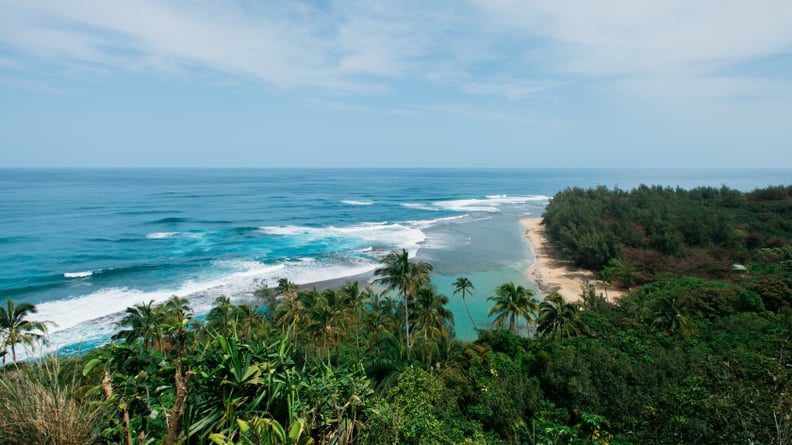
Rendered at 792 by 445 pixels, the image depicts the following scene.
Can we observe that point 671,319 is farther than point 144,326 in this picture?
Yes

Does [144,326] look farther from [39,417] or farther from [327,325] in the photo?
[39,417]

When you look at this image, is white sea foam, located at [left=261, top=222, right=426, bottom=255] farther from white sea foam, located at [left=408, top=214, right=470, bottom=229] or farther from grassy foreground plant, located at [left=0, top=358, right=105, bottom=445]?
grassy foreground plant, located at [left=0, top=358, right=105, bottom=445]

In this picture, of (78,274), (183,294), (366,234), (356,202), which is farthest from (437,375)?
(356,202)

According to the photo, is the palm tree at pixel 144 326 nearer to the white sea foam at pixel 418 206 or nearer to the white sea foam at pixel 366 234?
the white sea foam at pixel 366 234

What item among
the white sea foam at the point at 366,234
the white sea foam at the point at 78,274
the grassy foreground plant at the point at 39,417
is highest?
the grassy foreground plant at the point at 39,417

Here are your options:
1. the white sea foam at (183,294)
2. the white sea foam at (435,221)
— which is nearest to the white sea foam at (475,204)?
the white sea foam at (435,221)

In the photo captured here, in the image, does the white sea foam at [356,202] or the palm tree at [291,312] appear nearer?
the palm tree at [291,312]
